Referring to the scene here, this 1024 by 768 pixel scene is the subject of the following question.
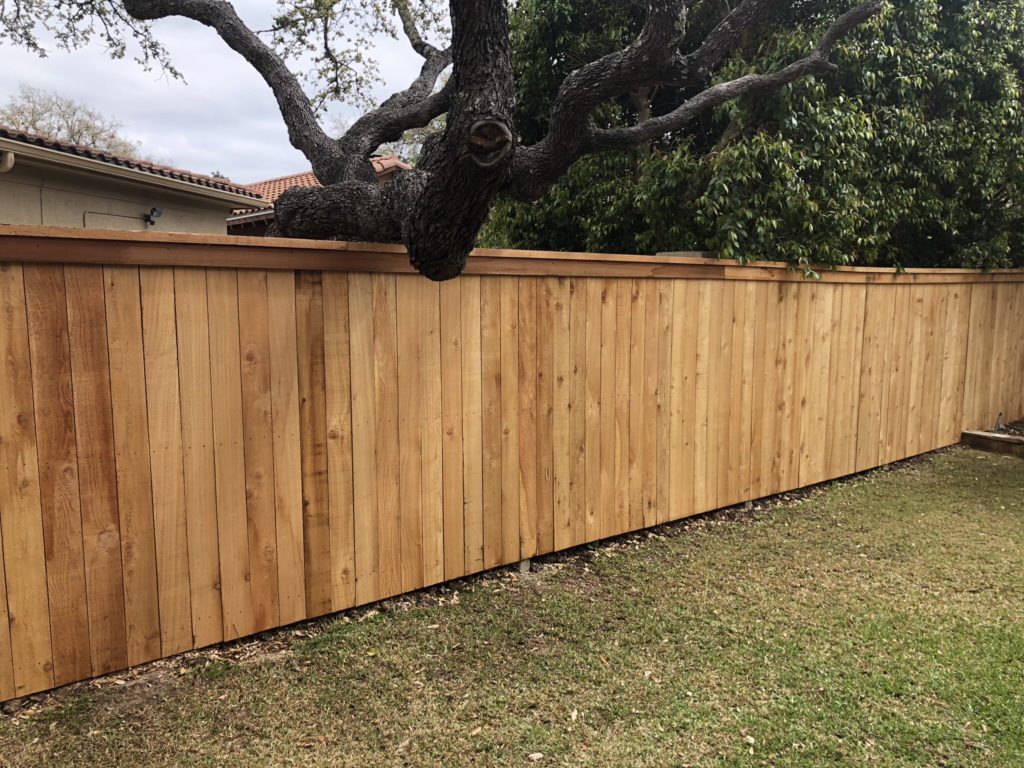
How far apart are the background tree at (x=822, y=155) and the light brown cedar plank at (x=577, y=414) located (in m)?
1.43

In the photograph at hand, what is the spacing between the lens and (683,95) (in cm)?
675

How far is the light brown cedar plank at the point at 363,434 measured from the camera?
120 inches

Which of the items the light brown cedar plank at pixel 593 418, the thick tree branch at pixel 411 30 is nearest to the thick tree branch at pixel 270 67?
→ the thick tree branch at pixel 411 30

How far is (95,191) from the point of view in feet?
29.3

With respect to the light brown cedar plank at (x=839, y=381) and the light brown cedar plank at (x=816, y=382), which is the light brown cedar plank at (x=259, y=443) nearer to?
the light brown cedar plank at (x=816, y=382)

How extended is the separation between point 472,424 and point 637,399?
46.3 inches

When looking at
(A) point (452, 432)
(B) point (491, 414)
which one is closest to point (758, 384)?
(B) point (491, 414)

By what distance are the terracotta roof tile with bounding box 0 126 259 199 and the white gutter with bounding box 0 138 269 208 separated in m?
0.10

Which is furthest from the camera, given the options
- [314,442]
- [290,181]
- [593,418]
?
[290,181]

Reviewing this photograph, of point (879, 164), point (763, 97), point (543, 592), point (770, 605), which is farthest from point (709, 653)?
point (879, 164)

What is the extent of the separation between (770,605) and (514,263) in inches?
82.0

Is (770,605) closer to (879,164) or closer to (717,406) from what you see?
(717,406)

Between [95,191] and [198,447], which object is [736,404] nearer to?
[198,447]

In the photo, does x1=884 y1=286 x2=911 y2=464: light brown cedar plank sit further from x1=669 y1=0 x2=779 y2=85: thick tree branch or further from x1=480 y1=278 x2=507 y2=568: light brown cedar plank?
x1=480 y1=278 x2=507 y2=568: light brown cedar plank
